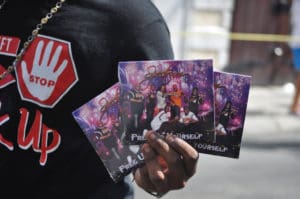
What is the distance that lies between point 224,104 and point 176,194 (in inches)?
169

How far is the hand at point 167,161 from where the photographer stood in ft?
5.12

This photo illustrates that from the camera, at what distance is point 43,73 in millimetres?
1721

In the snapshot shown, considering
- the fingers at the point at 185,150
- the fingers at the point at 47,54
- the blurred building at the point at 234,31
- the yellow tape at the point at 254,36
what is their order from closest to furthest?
the fingers at the point at 185,150, the fingers at the point at 47,54, the blurred building at the point at 234,31, the yellow tape at the point at 254,36

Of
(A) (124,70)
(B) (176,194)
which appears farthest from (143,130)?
(B) (176,194)

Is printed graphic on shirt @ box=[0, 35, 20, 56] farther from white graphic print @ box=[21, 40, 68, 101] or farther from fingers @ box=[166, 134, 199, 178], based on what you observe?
fingers @ box=[166, 134, 199, 178]

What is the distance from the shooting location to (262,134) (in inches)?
337

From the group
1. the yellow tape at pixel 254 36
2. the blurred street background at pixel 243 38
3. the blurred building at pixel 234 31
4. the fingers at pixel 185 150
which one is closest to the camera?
the fingers at pixel 185 150

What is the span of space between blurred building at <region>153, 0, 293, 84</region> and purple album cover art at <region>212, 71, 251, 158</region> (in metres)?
10.8

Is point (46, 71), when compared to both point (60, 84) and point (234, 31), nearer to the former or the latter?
point (60, 84)

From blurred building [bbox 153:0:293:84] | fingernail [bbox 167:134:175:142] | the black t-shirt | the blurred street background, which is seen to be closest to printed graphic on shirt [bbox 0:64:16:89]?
the black t-shirt

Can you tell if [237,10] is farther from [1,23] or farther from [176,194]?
[1,23]

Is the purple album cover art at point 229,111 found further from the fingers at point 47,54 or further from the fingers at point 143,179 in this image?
the fingers at point 47,54

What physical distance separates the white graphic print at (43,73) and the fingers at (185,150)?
1.01ft

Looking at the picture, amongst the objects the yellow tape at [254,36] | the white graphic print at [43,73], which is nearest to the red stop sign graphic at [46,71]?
the white graphic print at [43,73]
